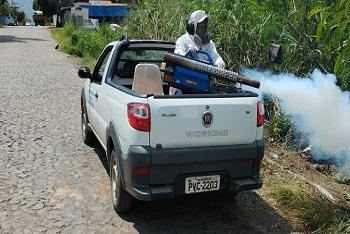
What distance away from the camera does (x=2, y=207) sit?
4.50 meters

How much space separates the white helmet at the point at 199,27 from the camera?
5434 mm

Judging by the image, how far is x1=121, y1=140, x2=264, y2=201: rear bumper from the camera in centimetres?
378

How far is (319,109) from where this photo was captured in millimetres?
6402

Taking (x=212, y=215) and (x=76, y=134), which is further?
(x=76, y=134)

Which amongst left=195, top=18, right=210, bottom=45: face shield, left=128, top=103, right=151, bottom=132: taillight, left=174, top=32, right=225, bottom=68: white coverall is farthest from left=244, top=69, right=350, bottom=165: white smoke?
left=128, top=103, right=151, bottom=132: taillight

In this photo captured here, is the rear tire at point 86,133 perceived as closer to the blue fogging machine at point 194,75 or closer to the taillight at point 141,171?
the blue fogging machine at point 194,75

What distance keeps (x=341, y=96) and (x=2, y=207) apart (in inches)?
202

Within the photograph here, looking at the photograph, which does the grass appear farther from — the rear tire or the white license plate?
the rear tire

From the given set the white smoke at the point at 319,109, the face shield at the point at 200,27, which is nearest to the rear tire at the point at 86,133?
the face shield at the point at 200,27

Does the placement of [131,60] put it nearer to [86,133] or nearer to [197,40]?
[197,40]

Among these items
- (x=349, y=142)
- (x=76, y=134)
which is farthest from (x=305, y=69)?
(x=76, y=134)

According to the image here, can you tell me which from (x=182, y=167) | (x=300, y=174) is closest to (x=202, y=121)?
(x=182, y=167)

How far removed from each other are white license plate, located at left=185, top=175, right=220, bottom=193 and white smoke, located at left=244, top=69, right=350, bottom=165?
2948mm

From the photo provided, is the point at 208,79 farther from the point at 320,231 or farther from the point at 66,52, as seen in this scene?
the point at 66,52
